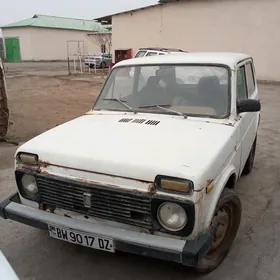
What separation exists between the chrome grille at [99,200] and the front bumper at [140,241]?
3.6 inches

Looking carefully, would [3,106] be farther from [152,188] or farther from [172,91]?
[152,188]

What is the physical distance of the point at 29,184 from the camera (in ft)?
9.46

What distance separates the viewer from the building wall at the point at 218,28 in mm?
17469

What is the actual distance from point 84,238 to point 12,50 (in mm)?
44895

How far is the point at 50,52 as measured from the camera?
42.2 metres

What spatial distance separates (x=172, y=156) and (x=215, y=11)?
61.8 ft

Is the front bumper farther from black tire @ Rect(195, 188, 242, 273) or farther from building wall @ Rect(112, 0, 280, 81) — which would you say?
building wall @ Rect(112, 0, 280, 81)

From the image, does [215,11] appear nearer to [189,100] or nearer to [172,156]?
[189,100]

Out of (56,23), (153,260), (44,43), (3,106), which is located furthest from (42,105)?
(56,23)

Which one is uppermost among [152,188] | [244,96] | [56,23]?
[56,23]

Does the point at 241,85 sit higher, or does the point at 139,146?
the point at 241,85

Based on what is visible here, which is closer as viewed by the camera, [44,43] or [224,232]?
[224,232]

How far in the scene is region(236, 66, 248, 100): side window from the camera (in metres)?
3.68

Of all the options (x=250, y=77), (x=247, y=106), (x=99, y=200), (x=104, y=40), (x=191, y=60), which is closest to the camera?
(x=99, y=200)
